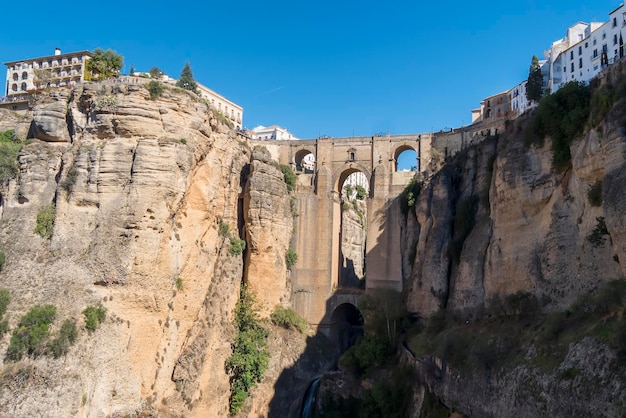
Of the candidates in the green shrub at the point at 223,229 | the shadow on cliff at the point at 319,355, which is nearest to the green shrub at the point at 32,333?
the green shrub at the point at 223,229

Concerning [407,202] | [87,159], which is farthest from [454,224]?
[87,159]

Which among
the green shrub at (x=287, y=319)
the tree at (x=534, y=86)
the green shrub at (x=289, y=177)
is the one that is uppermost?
the tree at (x=534, y=86)

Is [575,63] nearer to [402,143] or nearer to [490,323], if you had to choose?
[402,143]

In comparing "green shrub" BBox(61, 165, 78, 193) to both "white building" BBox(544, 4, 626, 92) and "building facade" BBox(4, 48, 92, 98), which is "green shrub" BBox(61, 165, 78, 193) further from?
"white building" BBox(544, 4, 626, 92)

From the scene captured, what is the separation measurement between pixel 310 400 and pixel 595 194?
2099cm

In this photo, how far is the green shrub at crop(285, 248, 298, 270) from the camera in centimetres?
3575

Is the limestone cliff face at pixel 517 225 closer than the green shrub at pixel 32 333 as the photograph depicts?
Yes

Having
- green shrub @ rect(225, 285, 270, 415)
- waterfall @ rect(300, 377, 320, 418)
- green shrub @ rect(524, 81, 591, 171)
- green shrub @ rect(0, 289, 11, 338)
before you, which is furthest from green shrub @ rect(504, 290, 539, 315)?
Result: green shrub @ rect(0, 289, 11, 338)

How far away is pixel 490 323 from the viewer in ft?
70.4

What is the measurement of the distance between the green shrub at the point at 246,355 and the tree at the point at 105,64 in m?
15.5

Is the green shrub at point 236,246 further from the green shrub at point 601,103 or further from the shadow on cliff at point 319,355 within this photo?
the green shrub at point 601,103

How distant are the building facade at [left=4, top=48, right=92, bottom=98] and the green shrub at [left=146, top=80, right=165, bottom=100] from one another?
13.9 meters

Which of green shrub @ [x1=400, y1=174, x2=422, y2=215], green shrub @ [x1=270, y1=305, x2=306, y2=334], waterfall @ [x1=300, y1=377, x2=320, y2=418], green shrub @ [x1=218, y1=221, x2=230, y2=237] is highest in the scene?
green shrub @ [x1=400, y1=174, x2=422, y2=215]

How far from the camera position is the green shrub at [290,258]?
117 feet
